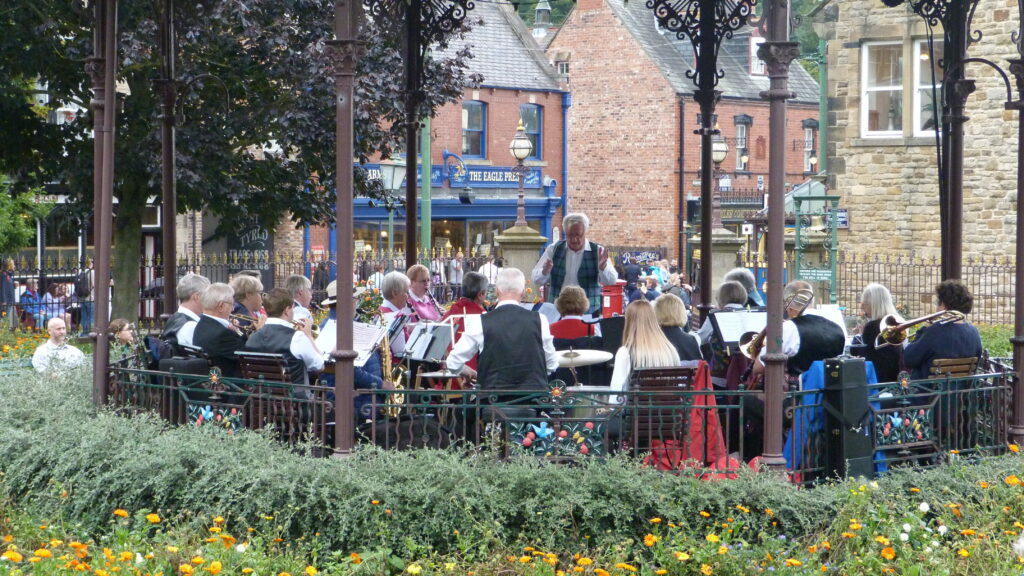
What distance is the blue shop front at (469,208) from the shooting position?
40312 mm

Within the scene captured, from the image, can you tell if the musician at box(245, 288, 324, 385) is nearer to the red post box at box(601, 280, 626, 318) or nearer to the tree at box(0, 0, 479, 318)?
the red post box at box(601, 280, 626, 318)

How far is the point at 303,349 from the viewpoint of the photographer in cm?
874

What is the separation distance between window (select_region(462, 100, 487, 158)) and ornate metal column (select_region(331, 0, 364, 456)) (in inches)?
1356

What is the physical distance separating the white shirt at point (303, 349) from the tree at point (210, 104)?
8712 mm

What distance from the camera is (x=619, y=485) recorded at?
276 inches

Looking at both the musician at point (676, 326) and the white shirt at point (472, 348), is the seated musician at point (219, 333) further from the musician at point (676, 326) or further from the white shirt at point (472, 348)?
the musician at point (676, 326)

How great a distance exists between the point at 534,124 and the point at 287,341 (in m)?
35.9

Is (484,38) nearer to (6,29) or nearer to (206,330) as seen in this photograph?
(6,29)

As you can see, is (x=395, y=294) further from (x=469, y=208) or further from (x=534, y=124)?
(x=534, y=124)

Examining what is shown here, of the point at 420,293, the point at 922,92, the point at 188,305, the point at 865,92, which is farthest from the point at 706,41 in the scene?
the point at 865,92

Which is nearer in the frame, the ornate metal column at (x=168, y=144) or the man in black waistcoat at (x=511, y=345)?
the man in black waistcoat at (x=511, y=345)

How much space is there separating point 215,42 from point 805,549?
13.1 metres

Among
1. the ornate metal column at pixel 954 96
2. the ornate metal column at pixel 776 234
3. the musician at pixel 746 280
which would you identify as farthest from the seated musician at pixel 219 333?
the ornate metal column at pixel 954 96

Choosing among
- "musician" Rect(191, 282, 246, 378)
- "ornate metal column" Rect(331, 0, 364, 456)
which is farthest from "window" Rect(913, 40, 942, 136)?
"ornate metal column" Rect(331, 0, 364, 456)
